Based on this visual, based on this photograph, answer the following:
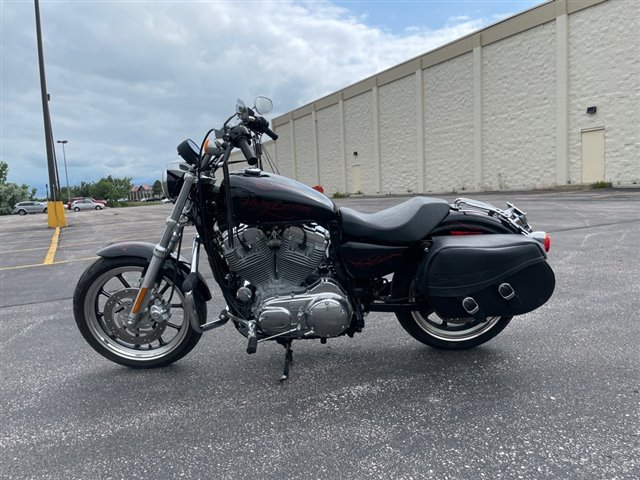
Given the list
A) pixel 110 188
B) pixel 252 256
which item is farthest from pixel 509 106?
pixel 110 188

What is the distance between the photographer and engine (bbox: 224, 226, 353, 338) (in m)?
2.68

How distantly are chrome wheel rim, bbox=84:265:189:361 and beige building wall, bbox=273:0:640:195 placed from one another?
69.7ft

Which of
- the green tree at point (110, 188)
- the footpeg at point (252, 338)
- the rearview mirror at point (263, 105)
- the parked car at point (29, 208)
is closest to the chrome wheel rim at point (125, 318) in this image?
the footpeg at point (252, 338)

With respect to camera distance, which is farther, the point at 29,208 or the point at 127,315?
the point at 29,208

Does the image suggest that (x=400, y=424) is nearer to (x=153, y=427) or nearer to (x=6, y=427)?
(x=153, y=427)

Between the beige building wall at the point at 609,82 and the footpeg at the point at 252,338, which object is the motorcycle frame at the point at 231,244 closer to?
the footpeg at the point at 252,338

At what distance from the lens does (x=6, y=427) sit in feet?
8.06

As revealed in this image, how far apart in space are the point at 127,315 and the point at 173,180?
0.98 m

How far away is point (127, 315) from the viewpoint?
3.02 metres

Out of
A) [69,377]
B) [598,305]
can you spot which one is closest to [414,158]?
[598,305]

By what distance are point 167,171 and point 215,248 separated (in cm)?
60

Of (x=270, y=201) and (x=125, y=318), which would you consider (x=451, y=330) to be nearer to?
(x=270, y=201)

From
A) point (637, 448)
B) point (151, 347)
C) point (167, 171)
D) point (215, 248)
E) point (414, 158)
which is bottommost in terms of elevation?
point (637, 448)

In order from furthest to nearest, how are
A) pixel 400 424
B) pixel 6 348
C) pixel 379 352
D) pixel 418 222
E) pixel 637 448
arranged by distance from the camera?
pixel 6 348
pixel 379 352
pixel 418 222
pixel 400 424
pixel 637 448
